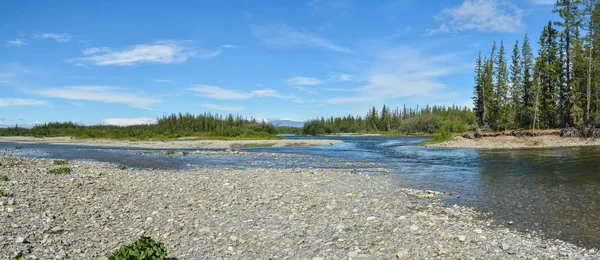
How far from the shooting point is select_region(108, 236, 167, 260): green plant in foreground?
673 cm

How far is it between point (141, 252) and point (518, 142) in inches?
2456

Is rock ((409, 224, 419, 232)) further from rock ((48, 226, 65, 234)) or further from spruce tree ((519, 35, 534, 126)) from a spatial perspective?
spruce tree ((519, 35, 534, 126))

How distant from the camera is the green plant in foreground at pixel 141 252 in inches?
265

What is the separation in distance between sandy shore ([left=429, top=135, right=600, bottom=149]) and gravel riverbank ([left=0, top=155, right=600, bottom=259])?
46.3m

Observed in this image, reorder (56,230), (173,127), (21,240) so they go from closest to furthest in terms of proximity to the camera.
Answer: (21,240) → (56,230) → (173,127)

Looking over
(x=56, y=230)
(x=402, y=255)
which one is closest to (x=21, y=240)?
(x=56, y=230)

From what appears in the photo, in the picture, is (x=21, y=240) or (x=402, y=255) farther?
(x=21, y=240)

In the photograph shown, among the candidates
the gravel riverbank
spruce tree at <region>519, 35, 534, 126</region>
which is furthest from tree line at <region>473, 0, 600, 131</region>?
the gravel riverbank

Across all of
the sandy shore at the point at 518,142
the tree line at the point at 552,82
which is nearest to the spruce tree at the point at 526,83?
the tree line at the point at 552,82

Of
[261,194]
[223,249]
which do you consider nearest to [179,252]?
[223,249]

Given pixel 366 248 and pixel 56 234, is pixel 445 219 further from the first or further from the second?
pixel 56 234

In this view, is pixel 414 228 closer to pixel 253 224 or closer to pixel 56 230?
pixel 253 224

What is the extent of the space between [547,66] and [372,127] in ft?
396

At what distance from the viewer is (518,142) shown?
5588 centimetres
